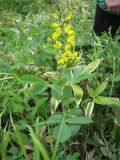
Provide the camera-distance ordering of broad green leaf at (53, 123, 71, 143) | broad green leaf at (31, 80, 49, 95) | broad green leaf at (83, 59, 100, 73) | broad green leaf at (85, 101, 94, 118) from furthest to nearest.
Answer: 1. broad green leaf at (83, 59, 100, 73)
2. broad green leaf at (85, 101, 94, 118)
3. broad green leaf at (31, 80, 49, 95)
4. broad green leaf at (53, 123, 71, 143)

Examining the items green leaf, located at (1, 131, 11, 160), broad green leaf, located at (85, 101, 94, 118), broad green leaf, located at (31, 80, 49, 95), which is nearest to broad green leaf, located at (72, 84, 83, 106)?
broad green leaf, located at (85, 101, 94, 118)

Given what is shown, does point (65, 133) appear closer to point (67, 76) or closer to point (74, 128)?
point (74, 128)

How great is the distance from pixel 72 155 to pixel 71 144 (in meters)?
0.09

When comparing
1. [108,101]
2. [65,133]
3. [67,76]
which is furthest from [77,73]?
[65,133]

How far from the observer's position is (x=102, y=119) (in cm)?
158

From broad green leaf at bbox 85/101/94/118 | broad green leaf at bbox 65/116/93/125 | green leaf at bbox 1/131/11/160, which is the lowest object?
green leaf at bbox 1/131/11/160

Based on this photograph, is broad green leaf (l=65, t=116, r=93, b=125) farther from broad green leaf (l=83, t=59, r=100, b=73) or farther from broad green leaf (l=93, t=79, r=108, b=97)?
broad green leaf (l=83, t=59, r=100, b=73)

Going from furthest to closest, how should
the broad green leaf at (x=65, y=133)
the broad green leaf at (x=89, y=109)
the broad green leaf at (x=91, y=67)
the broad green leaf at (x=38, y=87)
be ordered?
the broad green leaf at (x=91, y=67) → the broad green leaf at (x=89, y=109) → the broad green leaf at (x=38, y=87) → the broad green leaf at (x=65, y=133)

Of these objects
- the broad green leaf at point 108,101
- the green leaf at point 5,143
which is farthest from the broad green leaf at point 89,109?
the green leaf at point 5,143

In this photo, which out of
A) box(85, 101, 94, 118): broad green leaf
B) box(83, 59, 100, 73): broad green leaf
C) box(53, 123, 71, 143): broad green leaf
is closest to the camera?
box(53, 123, 71, 143): broad green leaf

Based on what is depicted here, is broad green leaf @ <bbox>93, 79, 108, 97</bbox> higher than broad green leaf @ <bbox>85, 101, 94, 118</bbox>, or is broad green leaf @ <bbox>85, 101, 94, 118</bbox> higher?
broad green leaf @ <bbox>93, 79, 108, 97</bbox>

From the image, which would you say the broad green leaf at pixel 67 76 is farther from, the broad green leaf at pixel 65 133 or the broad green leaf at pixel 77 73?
the broad green leaf at pixel 65 133

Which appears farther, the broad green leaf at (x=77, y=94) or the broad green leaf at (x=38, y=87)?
the broad green leaf at (x=77, y=94)

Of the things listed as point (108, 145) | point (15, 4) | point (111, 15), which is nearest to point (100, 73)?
point (108, 145)
